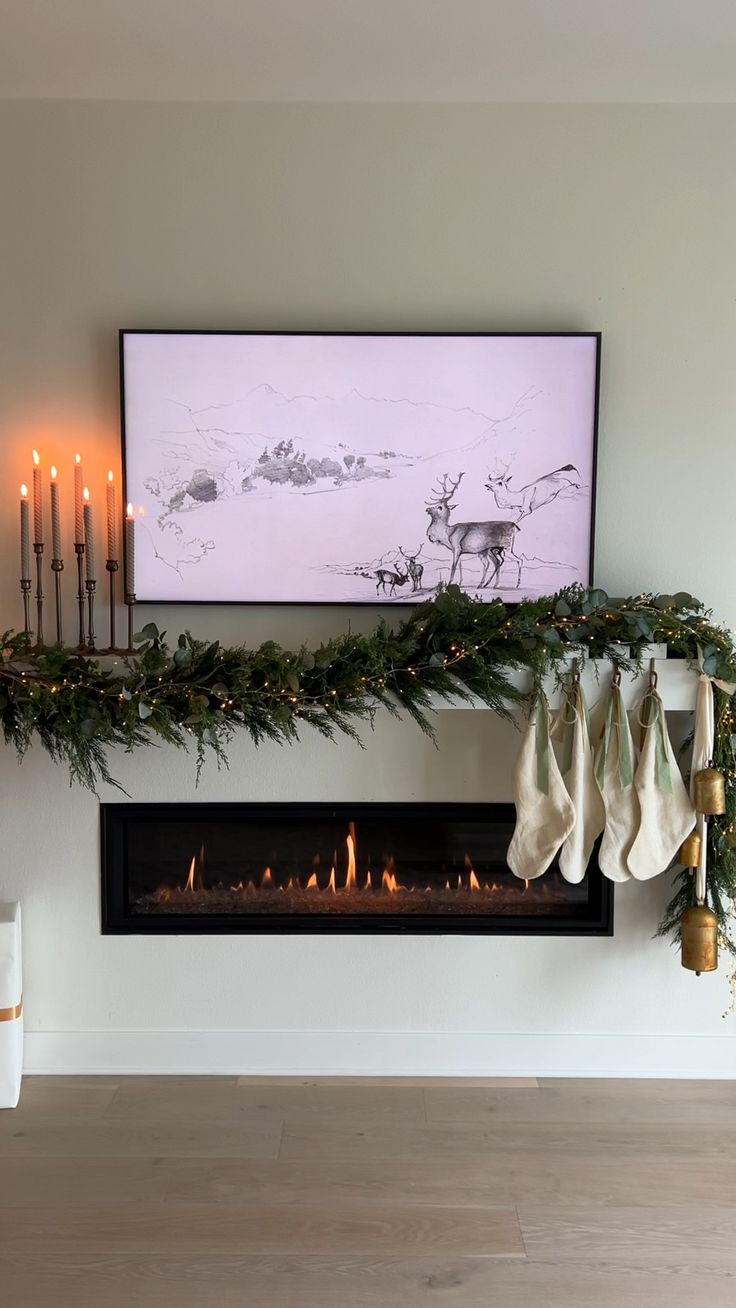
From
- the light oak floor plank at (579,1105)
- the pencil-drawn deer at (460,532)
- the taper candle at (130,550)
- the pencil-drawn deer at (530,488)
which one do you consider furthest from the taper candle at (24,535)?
the light oak floor plank at (579,1105)

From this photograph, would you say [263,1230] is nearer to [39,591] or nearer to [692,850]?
[692,850]

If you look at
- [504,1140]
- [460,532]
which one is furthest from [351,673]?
[504,1140]

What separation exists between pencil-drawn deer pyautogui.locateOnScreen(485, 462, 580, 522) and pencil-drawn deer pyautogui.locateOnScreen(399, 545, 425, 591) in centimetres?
24

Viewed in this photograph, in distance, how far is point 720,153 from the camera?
2412 mm

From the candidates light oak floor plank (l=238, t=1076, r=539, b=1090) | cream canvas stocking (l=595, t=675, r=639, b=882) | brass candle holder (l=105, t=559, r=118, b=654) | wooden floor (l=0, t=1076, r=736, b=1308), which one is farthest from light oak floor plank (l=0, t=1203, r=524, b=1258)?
brass candle holder (l=105, t=559, r=118, b=654)

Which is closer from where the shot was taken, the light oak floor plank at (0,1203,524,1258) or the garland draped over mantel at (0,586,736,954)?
the light oak floor plank at (0,1203,524,1258)

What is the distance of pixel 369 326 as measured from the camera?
2438 mm

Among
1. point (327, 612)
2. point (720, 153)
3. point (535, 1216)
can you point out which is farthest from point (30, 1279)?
point (720, 153)

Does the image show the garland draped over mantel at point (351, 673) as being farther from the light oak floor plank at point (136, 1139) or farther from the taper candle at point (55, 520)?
the light oak floor plank at point (136, 1139)

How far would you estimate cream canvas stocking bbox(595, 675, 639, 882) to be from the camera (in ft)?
7.71

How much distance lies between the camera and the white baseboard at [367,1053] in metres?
2.55

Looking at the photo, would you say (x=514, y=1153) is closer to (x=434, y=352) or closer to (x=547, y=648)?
(x=547, y=648)

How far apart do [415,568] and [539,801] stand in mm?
665

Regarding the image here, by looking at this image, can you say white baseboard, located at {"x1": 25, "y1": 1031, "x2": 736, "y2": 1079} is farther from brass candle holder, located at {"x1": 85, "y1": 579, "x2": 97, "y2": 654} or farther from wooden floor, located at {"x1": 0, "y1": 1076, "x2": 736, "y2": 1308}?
brass candle holder, located at {"x1": 85, "y1": 579, "x2": 97, "y2": 654}
